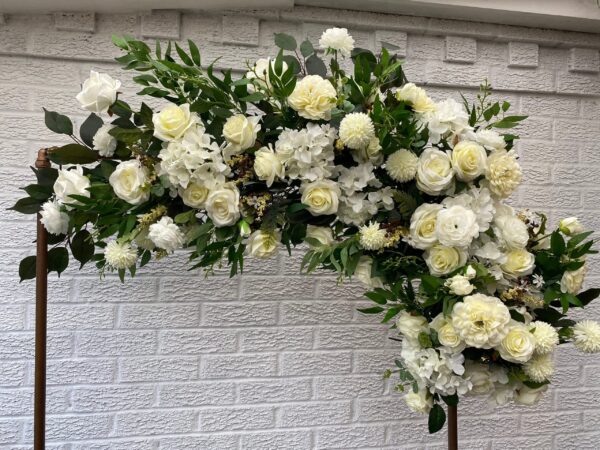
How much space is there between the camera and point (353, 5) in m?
1.36

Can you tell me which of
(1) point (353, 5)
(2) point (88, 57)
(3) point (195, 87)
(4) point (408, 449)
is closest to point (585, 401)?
(4) point (408, 449)

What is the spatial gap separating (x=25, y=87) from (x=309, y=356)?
107 centimetres

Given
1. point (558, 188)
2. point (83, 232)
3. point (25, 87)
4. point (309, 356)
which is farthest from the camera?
point (558, 188)

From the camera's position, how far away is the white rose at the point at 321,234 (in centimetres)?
89

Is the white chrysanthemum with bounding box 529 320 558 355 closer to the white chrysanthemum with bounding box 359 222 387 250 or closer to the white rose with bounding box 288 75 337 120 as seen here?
the white chrysanthemum with bounding box 359 222 387 250

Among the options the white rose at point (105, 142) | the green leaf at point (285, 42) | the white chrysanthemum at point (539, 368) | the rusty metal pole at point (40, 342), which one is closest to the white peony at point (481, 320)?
the white chrysanthemum at point (539, 368)

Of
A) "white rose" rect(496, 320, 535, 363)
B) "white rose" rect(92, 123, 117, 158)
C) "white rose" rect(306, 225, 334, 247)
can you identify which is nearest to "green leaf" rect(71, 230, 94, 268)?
"white rose" rect(92, 123, 117, 158)

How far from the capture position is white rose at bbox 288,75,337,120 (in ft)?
2.73

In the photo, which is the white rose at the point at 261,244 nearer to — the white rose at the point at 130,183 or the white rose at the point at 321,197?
the white rose at the point at 321,197

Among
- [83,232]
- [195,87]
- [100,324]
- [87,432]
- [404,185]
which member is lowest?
[87,432]

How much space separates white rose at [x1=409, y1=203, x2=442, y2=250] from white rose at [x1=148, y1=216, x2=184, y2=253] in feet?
1.35

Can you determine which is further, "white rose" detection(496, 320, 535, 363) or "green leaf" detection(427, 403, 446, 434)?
"green leaf" detection(427, 403, 446, 434)

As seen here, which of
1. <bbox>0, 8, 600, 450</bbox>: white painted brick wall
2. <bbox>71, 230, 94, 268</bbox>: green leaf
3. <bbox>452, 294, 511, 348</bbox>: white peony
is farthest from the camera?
<bbox>0, 8, 600, 450</bbox>: white painted brick wall

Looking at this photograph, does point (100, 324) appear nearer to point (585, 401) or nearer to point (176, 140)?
point (176, 140)
